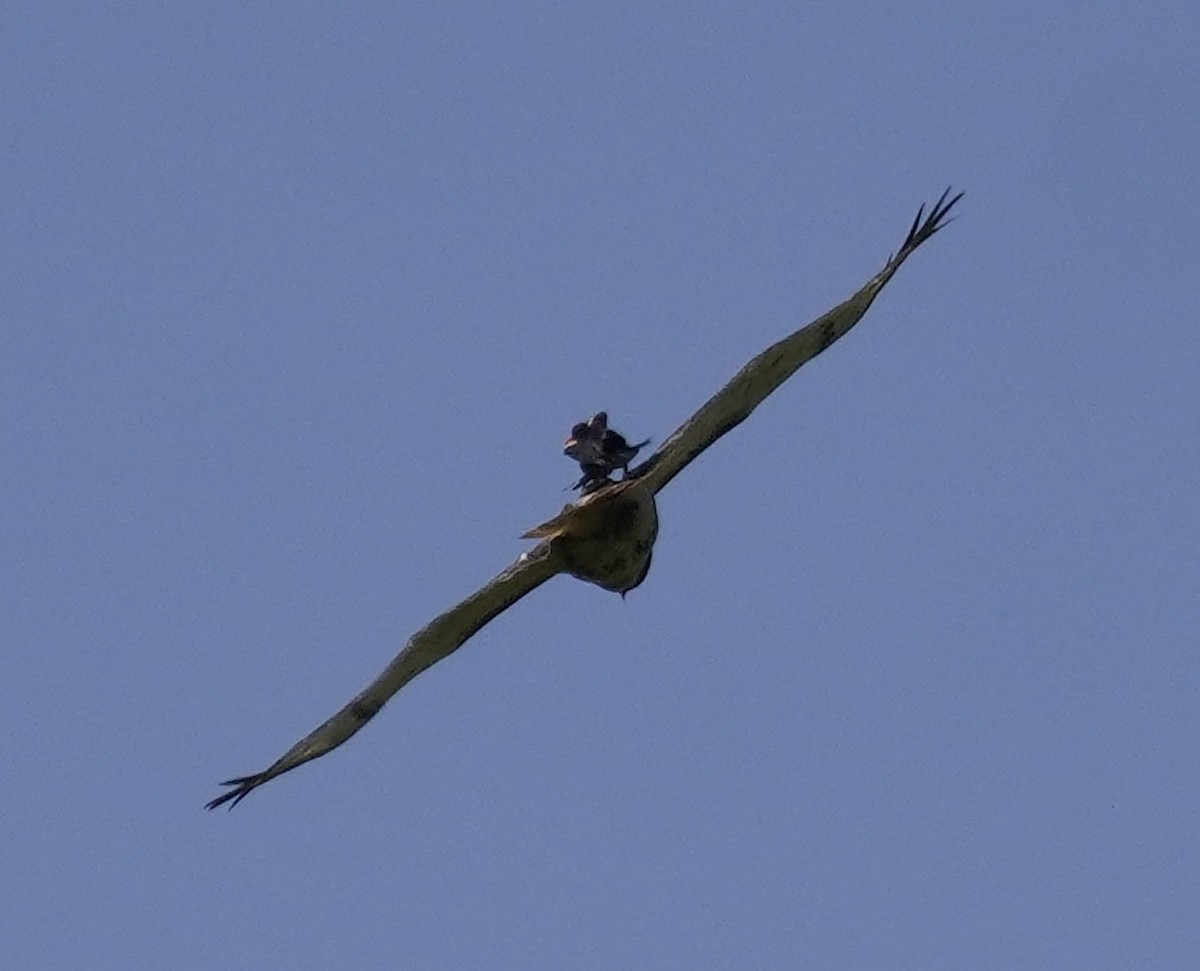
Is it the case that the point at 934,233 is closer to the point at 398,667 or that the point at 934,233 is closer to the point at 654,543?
the point at 654,543

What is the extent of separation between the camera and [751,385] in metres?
26.2

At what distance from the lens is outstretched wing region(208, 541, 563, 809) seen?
2647 cm

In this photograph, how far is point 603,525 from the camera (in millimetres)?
26953

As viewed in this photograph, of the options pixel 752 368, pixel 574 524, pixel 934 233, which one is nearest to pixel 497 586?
pixel 574 524

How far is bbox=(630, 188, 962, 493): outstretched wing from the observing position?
26094mm

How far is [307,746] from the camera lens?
2677cm

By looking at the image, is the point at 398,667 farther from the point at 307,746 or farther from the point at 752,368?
the point at 752,368

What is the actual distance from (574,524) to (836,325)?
2.28 meters

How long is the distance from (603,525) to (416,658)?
5.31 ft

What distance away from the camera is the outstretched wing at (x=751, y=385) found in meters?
26.1

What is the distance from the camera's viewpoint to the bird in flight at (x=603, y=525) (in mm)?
26281

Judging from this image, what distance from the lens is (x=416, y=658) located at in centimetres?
2655

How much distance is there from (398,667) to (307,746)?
869mm

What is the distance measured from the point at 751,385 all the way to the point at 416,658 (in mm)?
2957
